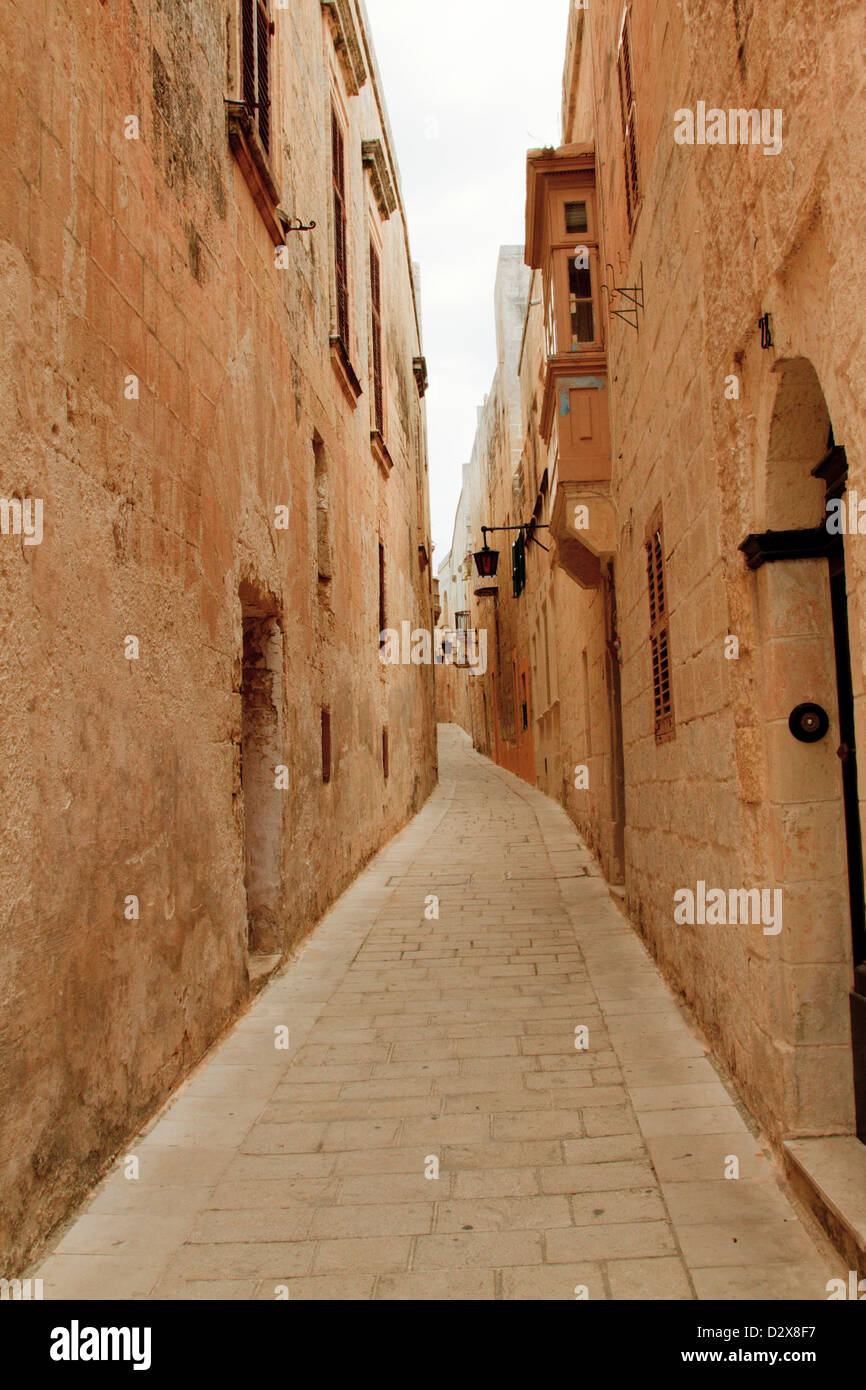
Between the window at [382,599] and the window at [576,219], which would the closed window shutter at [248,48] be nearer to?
the window at [576,219]

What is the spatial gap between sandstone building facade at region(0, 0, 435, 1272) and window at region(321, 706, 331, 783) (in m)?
0.03

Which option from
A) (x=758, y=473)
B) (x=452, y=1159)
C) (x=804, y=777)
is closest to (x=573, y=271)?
(x=758, y=473)

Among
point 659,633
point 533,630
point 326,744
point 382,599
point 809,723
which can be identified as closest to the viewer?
point 809,723

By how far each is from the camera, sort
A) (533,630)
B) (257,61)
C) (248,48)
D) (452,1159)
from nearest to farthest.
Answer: (452,1159) → (248,48) → (257,61) → (533,630)

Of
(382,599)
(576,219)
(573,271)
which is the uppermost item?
(576,219)

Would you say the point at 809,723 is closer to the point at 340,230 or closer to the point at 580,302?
the point at 580,302

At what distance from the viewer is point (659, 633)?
234 inches

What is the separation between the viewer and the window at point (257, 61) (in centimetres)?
633

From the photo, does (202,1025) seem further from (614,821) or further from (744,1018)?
(614,821)

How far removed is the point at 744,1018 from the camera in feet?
12.9

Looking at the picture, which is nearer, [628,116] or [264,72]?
[628,116]

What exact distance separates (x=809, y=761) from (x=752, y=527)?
2.94ft

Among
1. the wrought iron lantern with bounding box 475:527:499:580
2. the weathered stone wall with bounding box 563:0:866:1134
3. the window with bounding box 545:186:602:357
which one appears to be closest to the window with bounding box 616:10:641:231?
the weathered stone wall with bounding box 563:0:866:1134

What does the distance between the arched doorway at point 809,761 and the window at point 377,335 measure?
9.87 meters
